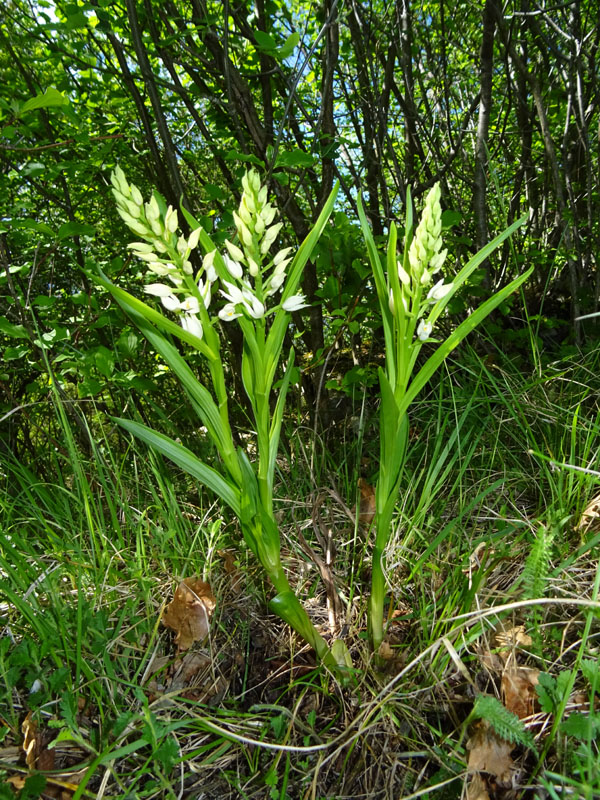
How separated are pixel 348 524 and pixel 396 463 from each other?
2.05 ft

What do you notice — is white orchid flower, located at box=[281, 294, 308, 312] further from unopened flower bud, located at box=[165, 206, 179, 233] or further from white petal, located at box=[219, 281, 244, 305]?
unopened flower bud, located at box=[165, 206, 179, 233]

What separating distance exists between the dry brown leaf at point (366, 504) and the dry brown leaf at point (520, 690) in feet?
2.10

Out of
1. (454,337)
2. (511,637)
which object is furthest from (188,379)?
(511,637)

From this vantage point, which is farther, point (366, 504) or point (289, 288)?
point (366, 504)

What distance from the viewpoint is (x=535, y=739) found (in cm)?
97

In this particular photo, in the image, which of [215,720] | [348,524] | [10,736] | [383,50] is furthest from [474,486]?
[383,50]

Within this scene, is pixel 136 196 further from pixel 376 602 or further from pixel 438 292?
pixel 376 602

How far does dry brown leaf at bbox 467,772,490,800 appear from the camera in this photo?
0.88 m

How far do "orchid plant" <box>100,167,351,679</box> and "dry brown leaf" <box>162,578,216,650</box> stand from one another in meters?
0.34

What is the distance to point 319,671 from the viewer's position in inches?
43.4

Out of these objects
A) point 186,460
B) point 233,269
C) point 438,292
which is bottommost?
point 186,460

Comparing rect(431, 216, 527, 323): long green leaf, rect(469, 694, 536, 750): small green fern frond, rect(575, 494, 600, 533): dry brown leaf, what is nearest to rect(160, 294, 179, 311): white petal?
rect(431, 216, 527, 323): long green leaf

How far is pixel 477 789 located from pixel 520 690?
8.8 inches

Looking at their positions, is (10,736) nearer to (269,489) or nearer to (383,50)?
(269,489)
